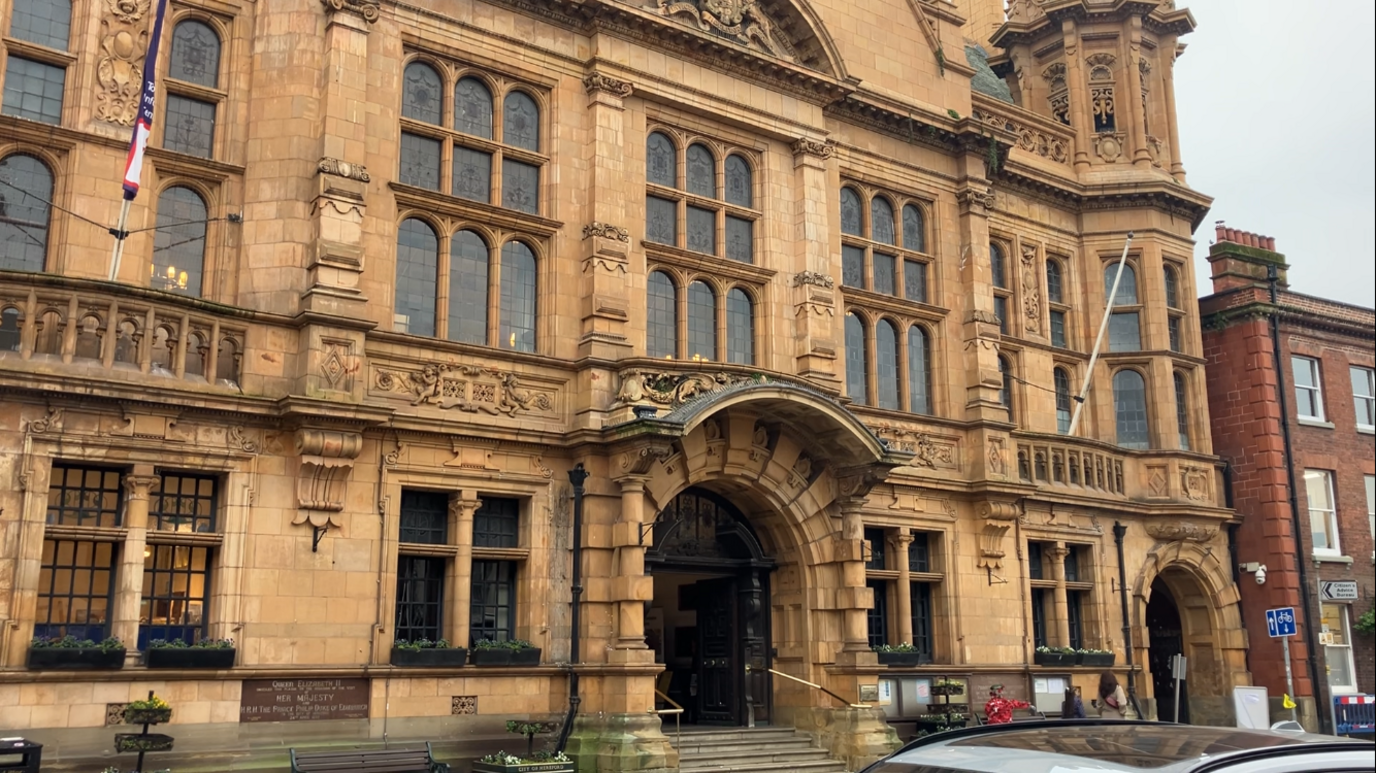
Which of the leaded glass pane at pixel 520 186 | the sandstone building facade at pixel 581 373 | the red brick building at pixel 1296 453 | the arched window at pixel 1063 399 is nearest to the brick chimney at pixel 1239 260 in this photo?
the red brick building at pixel 1296 453

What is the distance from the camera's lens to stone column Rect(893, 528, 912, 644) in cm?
2505

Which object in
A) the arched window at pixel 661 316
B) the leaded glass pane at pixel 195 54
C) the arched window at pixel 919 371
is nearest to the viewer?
the leaded glass pane at pixel 195 54

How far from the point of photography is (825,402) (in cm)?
2216

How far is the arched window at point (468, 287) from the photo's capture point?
20891mm

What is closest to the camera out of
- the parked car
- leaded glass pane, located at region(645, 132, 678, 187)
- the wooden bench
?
the parked car

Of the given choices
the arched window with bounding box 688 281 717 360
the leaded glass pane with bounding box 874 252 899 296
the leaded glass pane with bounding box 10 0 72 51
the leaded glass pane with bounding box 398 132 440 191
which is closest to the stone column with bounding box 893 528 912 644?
the leaded glass pane with bounding box 874 252 899 296

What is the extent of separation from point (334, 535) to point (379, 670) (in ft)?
6.86

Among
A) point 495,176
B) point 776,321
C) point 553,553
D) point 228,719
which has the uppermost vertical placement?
point 495,176

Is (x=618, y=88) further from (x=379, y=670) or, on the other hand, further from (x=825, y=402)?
(x=379, y=670)

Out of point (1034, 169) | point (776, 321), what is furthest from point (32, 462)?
point (1034, 169)

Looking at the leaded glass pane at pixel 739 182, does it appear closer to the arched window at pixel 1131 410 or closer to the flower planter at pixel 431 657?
the flower planter at pixel 431 657

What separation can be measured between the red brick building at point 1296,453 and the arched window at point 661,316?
657 inches

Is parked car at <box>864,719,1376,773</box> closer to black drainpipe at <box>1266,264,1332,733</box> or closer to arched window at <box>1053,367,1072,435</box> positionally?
arched window at <box>1053,367,1072,435</box>

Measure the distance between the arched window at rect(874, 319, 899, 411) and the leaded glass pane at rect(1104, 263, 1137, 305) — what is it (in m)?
7.75
